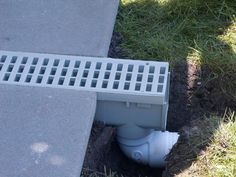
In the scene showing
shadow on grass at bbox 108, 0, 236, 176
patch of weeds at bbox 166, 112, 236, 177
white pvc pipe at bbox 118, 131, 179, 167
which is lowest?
white pvc pipe at bbox 118, 131, 179, 167

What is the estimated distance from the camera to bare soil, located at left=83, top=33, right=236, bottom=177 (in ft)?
6.99

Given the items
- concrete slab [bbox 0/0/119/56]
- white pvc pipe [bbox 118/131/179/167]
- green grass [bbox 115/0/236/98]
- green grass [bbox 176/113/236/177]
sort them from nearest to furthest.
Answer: green grass [bbox 176/113/236/177] → white pvc pipe [bbox 118/131/179/167] → concrete slab [bbox 0/0/119/56] → green grass [bbox 115/0/236/98]

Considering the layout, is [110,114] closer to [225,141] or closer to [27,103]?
[27,103]

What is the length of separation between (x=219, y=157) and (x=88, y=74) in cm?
67

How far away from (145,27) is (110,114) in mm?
877

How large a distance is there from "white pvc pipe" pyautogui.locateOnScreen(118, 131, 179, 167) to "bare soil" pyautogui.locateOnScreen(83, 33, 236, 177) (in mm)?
69

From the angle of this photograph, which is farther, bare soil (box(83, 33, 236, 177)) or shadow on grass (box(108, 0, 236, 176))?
shadow on grass (box(108, 0, 236, 176))

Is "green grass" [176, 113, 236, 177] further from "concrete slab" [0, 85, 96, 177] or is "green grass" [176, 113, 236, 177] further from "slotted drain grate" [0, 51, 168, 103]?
"concrete slab" [0, 85, 96, 177]

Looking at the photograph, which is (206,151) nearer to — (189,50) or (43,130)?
(43,130)

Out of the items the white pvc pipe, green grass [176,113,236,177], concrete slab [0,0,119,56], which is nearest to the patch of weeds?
green grass [176,113,236,177]

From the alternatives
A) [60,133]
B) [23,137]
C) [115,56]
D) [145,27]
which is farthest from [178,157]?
[145,27]

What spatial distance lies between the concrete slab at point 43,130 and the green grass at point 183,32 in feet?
2.31

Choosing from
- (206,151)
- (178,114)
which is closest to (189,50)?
(178,114)

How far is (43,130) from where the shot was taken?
1.99 metres
